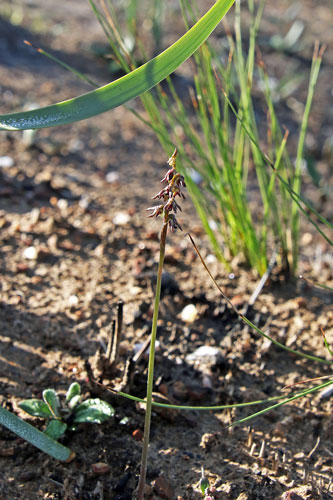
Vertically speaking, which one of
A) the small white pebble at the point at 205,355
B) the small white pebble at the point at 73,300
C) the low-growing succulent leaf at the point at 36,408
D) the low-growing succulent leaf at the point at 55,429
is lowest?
the low-growing succulent leaf at the point at 55,429

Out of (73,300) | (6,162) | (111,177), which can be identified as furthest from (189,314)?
(6,162)

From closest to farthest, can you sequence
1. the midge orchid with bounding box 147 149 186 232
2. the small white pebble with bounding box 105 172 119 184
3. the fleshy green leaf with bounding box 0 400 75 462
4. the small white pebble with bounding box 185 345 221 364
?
1. the midge orchid with bounding box 147 149 186 232
2. the fleshy green leaf with bounding box 0 400 75 462
3. the small white pebble with bounding box 185 345 221 364
4. the small white pebble with bounding box 105 172 119 184

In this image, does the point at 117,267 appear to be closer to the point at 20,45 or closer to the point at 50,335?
the point at 50,335

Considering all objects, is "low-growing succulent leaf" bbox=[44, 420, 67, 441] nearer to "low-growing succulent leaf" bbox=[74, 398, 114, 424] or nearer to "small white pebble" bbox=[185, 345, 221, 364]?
"low-growing succulent leaf" bbox=[74, 398, 114, 424]

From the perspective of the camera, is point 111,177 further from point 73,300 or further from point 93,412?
point 93,412

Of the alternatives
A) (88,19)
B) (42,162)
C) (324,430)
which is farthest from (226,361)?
(88,19)

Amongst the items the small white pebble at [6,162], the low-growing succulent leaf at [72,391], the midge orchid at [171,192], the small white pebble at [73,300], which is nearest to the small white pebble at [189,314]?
the small white pebble at [73,300]

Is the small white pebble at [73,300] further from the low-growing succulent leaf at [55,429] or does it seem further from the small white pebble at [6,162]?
the small white pebble at [6,162]

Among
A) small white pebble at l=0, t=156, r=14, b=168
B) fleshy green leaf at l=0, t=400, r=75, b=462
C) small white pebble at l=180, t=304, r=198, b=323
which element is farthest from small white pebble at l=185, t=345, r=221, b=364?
small white pebble at l=0, t=156, r=14, b=168
